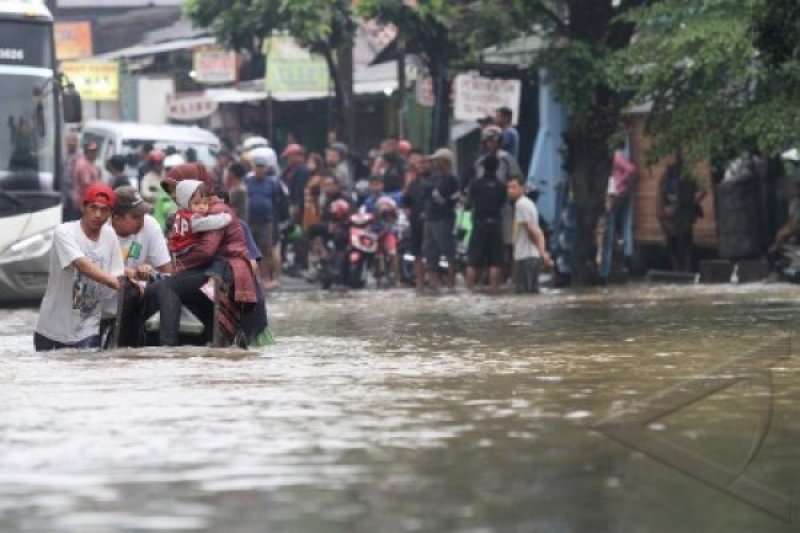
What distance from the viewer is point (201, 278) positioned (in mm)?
15195

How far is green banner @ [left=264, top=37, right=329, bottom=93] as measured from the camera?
4481cm

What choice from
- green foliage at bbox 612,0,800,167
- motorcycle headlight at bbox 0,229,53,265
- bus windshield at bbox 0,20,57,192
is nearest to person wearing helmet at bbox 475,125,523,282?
green foliage at bbox 612,0,800,167

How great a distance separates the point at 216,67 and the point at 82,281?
122 feet

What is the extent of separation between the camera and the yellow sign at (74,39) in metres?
65.6

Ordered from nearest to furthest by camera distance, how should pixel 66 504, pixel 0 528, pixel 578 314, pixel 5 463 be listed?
pixel 0 528
pixel 66 504
pixel 5 463
pixel 578 314

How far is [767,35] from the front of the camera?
1794 cm

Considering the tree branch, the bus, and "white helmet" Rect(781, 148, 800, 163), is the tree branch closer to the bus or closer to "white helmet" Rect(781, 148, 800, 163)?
"white helmet" Rect(781, 148, 800, 163)

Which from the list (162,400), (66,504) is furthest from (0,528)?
(162,400)

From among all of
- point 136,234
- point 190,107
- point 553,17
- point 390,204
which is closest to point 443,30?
point 390,204

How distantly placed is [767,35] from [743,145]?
7.65 m

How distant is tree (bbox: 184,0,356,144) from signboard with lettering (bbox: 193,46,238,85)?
953 centimetres

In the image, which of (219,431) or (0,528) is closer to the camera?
(0,528)

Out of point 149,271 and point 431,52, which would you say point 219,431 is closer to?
point 149,271

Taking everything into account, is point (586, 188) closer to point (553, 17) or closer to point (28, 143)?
point (553, 17)
